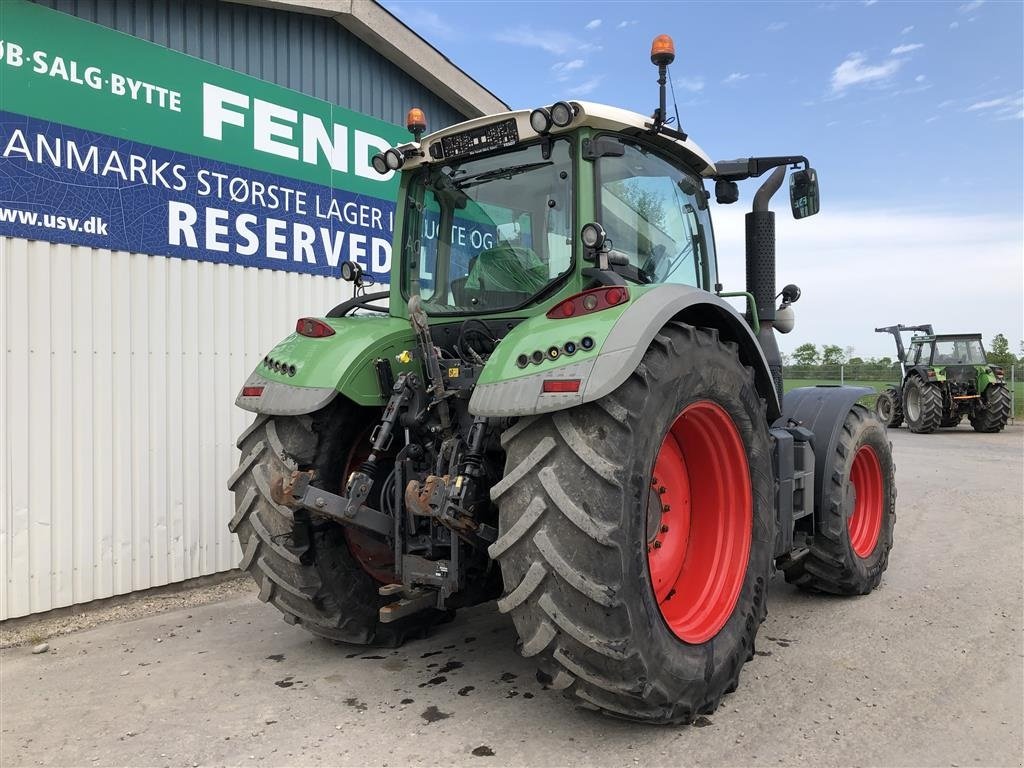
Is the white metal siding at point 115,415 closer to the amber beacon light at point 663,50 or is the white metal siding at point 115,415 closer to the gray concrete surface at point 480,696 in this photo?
the gray concrete surface at point 480,696

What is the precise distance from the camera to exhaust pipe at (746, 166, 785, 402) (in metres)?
4.27

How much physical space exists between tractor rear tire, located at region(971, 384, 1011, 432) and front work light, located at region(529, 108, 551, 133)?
673 inches

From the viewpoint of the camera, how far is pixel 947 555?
561 centimetres

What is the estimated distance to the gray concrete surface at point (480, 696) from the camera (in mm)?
2742

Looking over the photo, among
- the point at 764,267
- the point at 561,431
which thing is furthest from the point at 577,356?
the point at 764,267

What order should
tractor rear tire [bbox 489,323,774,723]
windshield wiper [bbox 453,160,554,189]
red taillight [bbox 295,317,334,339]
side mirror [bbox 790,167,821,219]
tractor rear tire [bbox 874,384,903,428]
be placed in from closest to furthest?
tractor rear tire [bbox 489,323,774,723], windshield wiper [bbox 453,160,554,189], red taillight [bbox 295,317,334,339], side mirror [bbox 790,167,821,219], tractor rear tire [bbox 874,384,903,428]

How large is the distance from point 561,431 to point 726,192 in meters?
2.38

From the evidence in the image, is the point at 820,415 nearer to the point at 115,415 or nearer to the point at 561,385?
the point at 561,385

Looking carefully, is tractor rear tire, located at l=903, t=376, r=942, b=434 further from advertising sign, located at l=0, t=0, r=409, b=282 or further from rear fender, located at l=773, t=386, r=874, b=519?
advertising sign, located at l=0, t=0, r=409, b=282

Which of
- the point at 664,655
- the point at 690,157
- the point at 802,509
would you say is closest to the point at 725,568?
the point at 664,655

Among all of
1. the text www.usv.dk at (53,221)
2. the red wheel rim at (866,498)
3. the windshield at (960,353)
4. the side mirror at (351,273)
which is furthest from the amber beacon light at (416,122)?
the windshield at (960,353)

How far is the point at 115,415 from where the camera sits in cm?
479

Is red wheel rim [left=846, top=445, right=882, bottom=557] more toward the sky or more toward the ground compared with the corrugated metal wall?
more toward the ground

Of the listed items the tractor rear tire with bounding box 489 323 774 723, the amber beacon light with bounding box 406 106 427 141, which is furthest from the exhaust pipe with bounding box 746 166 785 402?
the amber beacon light with bounding box 406 106 427 141
